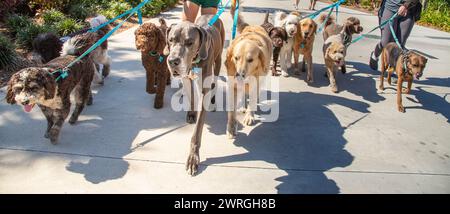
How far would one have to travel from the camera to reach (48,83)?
3387 mm

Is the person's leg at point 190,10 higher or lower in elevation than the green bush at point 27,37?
higher

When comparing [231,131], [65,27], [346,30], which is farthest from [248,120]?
[65,27]

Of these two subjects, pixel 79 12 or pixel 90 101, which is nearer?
pixel 90 101

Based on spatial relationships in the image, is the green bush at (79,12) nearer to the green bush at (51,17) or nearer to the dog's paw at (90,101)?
the green bush at (51,17)

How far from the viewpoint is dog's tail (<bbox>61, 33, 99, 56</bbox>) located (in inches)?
169

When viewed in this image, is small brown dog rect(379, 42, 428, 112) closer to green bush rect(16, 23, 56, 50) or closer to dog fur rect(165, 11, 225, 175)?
dog fur rect(165, 11, 225, 175)

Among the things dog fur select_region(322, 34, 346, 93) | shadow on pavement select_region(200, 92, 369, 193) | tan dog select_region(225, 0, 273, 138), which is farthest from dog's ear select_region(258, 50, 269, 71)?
dog fur select_region(322, 34, 346, 93)

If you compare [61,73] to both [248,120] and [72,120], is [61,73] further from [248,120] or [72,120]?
[248,120]

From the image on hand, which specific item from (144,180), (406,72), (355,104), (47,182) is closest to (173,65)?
(144,180)

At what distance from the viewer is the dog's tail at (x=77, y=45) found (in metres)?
4.28

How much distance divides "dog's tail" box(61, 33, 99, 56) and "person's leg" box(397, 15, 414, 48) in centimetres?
507

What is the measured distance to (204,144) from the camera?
397 cm

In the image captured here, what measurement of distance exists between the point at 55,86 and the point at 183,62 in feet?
4.49

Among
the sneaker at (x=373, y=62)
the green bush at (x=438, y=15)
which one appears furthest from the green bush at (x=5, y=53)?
the green bush at (x=438, y=15)
